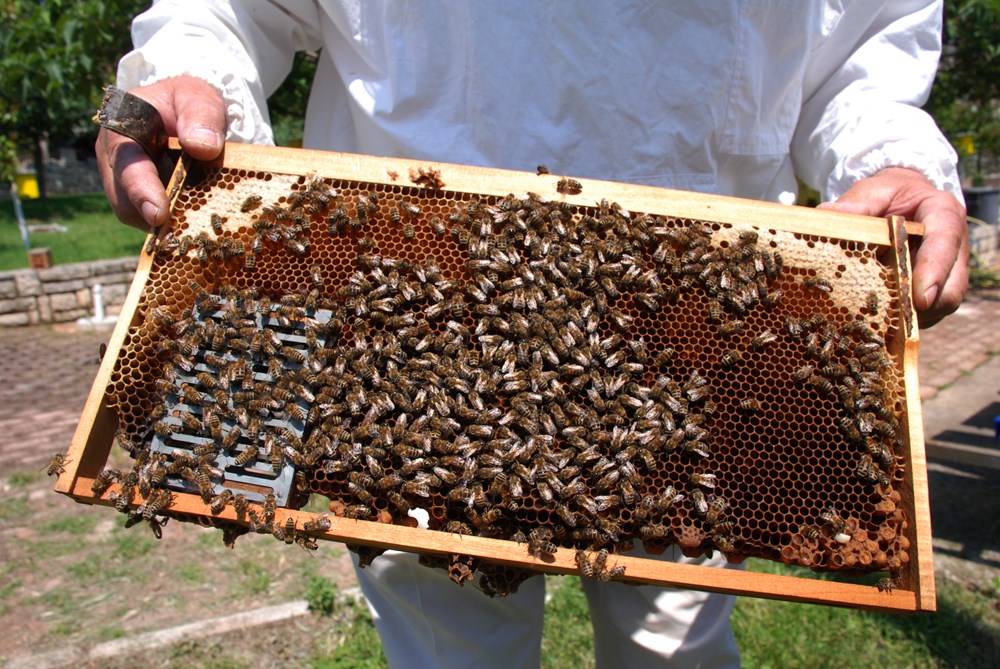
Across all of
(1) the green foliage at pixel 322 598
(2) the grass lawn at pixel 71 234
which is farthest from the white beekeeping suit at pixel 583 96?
(2) the grass lawn at pixel 71 234

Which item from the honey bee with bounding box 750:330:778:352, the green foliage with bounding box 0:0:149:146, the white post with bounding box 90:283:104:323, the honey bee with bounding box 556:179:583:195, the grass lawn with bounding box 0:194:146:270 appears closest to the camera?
the honey bee with bounding box 750:330:778:352

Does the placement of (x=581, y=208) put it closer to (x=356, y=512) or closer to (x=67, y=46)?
(x=356, y=512)

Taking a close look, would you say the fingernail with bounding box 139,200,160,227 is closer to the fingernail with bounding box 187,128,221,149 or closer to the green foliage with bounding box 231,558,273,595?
the fingernail with bounding box 187,128,221,149

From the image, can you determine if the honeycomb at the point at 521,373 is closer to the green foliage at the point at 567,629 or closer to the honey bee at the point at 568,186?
the honey bee at the point at 568,186

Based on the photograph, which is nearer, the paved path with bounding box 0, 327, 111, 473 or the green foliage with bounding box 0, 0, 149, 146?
the green foliage with bounding box 0, 0, 149, 146

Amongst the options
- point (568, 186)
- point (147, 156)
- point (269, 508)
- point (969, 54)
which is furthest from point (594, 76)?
point (969, 54)

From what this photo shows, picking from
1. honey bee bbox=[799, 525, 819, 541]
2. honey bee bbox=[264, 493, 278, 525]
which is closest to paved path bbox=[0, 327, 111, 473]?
honey bee bbox=[264, 493, 278, 525]
